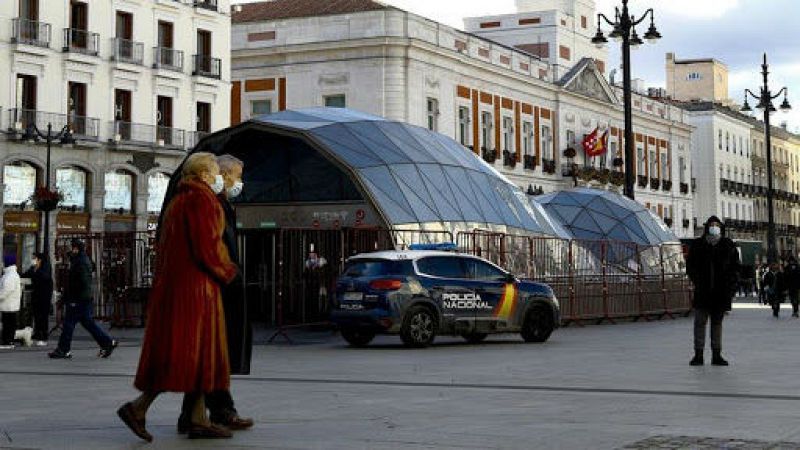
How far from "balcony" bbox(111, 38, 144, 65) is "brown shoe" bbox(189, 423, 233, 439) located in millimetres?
43830

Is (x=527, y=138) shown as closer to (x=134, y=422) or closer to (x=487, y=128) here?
(x=487, y=128)

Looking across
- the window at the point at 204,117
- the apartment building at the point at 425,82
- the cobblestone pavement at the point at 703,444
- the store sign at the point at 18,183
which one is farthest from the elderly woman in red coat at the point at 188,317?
the window at the point at 204,117

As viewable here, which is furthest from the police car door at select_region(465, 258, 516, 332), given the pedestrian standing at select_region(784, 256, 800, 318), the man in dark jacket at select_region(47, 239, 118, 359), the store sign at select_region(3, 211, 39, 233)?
the store sign at select_region(3, 211, 39, 233)

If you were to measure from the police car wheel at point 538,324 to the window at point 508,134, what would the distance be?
43.6 metres

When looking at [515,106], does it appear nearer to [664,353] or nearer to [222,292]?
[664,353]

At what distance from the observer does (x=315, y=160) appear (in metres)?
28.2

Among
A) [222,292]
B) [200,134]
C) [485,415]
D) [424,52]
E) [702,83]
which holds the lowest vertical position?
[485,415]

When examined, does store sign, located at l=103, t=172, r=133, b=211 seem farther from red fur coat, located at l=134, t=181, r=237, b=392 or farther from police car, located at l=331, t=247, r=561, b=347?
red fur coat, located at l=134, t=181, r=237, b=392

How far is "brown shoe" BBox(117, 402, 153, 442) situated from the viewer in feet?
26.0

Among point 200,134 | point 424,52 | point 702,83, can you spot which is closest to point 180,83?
point 200,134

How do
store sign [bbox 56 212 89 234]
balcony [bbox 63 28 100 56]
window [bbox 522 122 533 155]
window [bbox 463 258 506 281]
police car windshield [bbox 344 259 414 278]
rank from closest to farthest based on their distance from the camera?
police car windshield [bbox 344 259 414 278]
window [bbox 463 258 506 281]
store sign [bbox 56 212 89 234]
balcony [bbox 63 28 100 56]
window [bbox 522 122 533 155]

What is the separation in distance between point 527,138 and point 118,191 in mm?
25489

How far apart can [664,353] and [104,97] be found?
119 ft

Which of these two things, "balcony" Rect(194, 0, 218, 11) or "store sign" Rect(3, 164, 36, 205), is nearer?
"store sign" Rect(3, 164, 36, 205)
